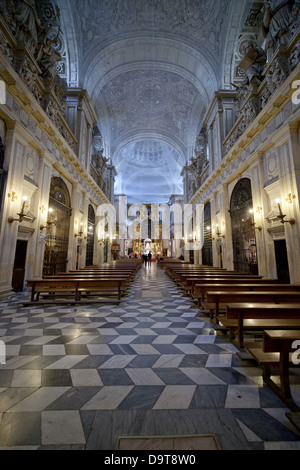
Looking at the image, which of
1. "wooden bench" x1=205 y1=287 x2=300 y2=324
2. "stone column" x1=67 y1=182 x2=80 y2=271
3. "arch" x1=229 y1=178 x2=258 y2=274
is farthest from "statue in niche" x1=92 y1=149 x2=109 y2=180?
"wooden bench" x1=205 y1=287 x2=300 y2=324

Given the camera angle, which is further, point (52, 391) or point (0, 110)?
point (0, 110)

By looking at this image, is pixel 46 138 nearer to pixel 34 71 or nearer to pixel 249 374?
pixel 34 71

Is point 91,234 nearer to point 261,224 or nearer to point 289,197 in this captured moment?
point 261,224

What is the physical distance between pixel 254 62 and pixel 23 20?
27.5ft

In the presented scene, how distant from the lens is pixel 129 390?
1.72 meters

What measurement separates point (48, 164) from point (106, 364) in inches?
304

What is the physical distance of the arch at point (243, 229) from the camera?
8305 mm

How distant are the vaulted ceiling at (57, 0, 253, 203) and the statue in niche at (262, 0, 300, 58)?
4.42m

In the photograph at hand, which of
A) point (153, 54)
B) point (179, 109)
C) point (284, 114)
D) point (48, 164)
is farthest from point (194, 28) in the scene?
point (48, 164)

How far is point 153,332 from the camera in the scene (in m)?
3.12

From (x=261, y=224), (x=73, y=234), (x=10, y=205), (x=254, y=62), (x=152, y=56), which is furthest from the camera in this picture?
(x=152, y=56)

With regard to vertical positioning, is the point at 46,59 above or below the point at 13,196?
above

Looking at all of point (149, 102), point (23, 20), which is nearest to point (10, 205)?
point (23, 20)

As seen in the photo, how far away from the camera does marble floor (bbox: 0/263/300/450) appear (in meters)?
1.28
